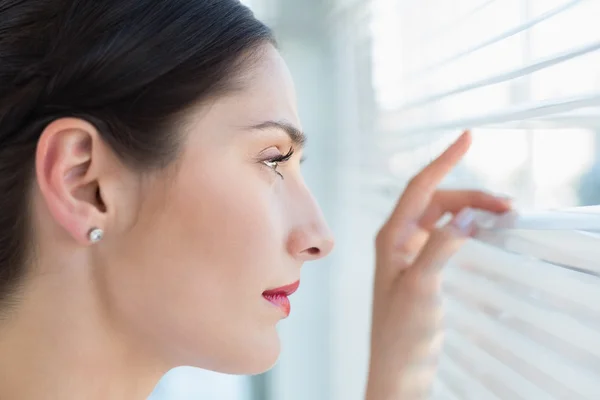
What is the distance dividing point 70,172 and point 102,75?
0.10 m

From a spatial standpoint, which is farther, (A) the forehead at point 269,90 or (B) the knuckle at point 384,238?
(B) the knuckle at point 384,238

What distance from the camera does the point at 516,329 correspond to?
677mm

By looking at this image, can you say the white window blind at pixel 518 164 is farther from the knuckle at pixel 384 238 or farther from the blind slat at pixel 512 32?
the knuckle at pixel 384 238

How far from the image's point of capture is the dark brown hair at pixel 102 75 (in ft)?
1.95

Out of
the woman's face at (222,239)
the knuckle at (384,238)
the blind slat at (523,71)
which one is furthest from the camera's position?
the knuckle at (384,238)

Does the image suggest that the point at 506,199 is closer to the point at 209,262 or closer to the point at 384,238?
the point at 384,238

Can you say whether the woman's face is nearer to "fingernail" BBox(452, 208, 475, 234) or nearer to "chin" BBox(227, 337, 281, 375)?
"chin" BBox(227, 337, 281, 375)

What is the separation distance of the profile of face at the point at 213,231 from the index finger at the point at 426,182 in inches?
4.2

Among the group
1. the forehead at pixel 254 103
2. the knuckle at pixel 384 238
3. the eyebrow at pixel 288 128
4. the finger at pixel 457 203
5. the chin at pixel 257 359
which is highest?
the forehead at pixel 254 103

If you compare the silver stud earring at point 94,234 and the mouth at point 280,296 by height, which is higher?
the silver stud earring at point 94,234

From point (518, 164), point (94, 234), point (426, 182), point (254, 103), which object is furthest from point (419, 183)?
point (94, 234)

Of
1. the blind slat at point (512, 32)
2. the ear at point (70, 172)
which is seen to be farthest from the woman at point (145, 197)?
the blind slat at point (512, 32)

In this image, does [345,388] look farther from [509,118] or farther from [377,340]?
[509,118]

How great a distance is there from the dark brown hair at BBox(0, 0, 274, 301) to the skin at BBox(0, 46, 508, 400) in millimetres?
20
